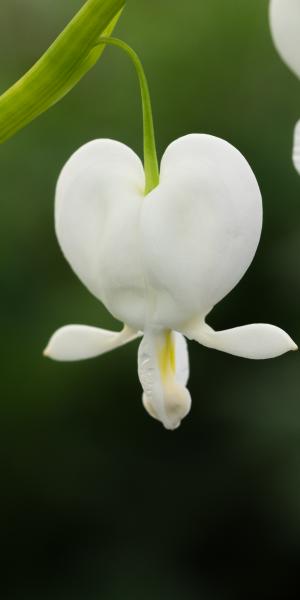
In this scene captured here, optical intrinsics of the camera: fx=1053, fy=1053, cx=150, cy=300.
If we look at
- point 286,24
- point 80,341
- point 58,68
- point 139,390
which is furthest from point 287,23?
point 139,390

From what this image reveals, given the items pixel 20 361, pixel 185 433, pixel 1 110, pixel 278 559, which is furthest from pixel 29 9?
pixel 1 110

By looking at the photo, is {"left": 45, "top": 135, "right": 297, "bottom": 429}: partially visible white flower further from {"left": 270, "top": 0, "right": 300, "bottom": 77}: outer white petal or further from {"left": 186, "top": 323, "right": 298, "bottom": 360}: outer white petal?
{"left": 270, "top": 0, "right": 300, "bottom": 77}: outer white petal

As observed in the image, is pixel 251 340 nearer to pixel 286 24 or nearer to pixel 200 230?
pixel 200 230

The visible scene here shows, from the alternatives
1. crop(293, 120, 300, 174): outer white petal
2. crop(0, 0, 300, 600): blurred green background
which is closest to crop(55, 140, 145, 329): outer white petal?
crop(293, 120, 300, 174): outer white petal


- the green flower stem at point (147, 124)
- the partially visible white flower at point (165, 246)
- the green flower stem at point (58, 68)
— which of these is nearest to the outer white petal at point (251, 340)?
the partially visible white flower at point (165, 246)

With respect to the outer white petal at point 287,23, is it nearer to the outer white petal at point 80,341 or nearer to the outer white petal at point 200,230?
the outer white petal at point 200,230
